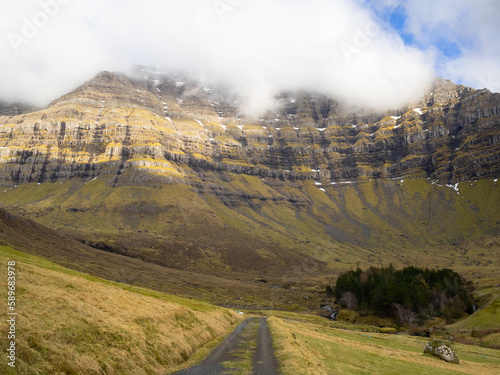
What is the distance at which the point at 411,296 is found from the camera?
95.8m

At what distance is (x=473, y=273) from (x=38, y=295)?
223 metres

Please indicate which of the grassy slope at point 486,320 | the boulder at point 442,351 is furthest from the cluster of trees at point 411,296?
the boulder at point 442,351

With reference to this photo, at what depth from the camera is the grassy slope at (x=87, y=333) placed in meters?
16.3

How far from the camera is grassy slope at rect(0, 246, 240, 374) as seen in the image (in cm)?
1630

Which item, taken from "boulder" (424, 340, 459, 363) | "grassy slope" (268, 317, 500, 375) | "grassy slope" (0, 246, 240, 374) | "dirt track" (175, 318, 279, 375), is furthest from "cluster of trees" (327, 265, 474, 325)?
"grassy slope" (0, 246, 240, 374)

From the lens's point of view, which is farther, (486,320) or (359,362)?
(486,320)

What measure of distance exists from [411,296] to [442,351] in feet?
205

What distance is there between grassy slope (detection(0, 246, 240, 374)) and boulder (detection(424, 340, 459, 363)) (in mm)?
31130

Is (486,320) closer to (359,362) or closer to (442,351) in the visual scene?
(442,351)

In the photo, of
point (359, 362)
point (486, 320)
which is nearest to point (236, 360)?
point (359, 362)

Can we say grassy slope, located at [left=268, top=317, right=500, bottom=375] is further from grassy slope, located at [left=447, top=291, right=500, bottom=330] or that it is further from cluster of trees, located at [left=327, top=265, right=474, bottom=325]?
cluster of trees, located at [left=327, top=265, right=474, bottom=325]

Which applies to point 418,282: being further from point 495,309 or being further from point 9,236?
point 9,236

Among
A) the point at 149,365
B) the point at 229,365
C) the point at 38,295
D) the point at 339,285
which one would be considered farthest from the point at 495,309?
the point at 38,295

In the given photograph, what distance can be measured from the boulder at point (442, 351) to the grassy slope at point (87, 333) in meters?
31.1
